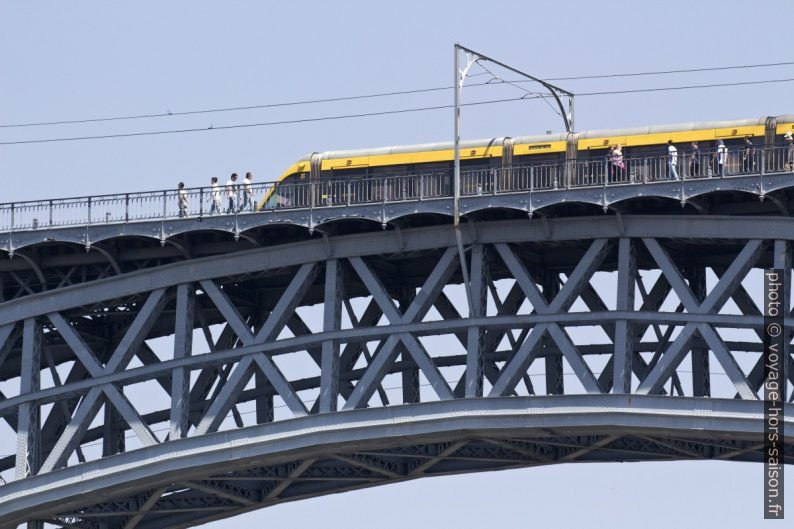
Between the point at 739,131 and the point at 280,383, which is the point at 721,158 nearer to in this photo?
the point at 739,131

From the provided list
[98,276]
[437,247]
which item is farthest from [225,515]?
[437,247]

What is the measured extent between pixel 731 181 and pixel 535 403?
22.8 ft

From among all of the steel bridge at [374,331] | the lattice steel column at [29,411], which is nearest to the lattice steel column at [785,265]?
the steel bridge at [374,331]

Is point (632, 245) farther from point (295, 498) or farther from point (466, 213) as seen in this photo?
point (295, 498)

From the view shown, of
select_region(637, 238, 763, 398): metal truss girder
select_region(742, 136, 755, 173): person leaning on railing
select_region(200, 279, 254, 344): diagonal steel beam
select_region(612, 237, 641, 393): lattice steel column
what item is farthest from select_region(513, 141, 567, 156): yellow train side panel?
select_region(200, 279, 254, 344): diagonal steel beam

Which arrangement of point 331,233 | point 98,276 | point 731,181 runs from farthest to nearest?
point 98,276 < point 331,233 < point 731,181

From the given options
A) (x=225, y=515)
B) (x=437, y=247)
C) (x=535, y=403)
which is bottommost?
(x=225, y=515)

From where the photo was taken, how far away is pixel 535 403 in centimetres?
5591

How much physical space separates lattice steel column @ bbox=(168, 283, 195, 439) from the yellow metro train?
368 cm

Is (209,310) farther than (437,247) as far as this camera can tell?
Yes

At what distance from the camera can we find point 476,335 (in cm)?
5659

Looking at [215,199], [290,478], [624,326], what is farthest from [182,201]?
[624,326]

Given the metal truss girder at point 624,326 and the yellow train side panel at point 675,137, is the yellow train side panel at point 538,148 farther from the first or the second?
the metal truss girder at point 624,326

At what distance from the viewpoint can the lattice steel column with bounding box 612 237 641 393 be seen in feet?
180
